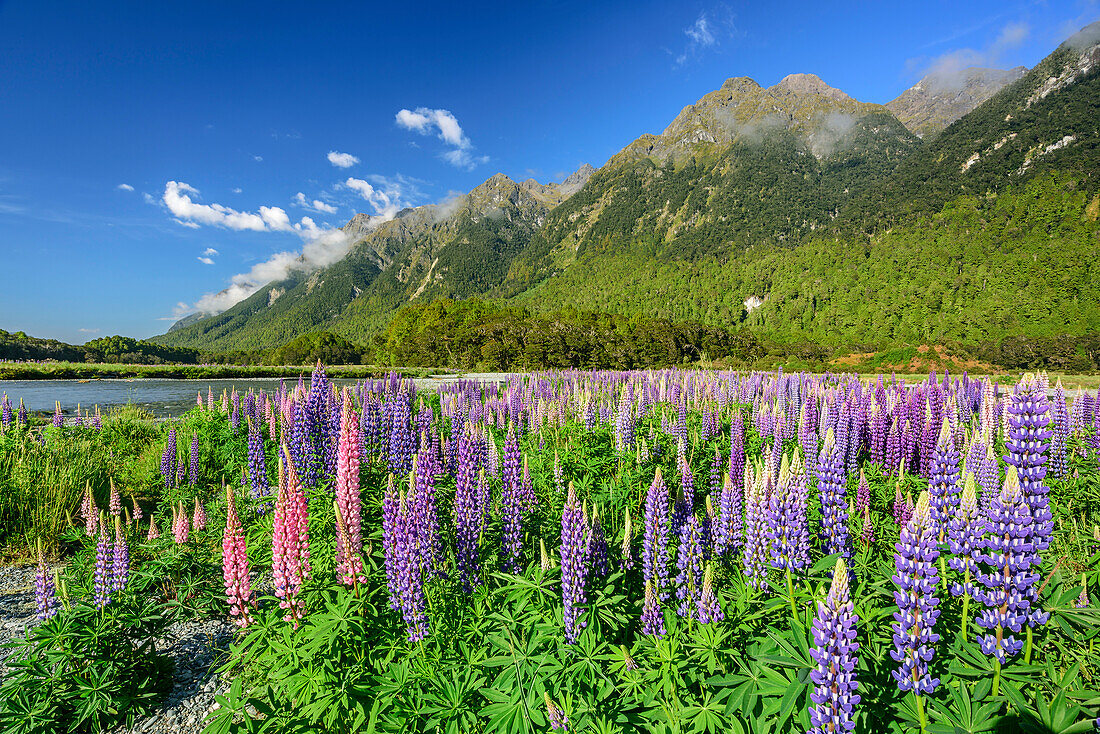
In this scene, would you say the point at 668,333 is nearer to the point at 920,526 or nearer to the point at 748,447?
the point at 748,447

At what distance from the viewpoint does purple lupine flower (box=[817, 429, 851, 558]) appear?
2.83m

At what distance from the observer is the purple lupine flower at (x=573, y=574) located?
8.57 ft

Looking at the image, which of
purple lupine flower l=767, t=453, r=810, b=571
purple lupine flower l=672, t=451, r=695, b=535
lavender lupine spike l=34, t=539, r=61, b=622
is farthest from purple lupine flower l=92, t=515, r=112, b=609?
purple lupine flower l=767, t=453, r=810, b=571

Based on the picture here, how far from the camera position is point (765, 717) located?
2.00 meters

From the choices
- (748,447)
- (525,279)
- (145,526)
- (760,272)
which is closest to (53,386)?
(145,526)

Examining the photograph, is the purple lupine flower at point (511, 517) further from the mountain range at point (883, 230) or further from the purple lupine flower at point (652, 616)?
the mountain range at point (883, 230)

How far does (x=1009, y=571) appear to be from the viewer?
201 centimetres

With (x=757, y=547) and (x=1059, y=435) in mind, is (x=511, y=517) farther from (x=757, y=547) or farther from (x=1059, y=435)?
(x=1059, y=435)

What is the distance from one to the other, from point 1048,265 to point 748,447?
61.3 meters

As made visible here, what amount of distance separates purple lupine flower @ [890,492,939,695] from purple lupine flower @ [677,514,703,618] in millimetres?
1132

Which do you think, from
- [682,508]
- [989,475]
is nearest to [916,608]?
[682,508]

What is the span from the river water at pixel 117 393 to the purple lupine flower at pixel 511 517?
11.5 metres

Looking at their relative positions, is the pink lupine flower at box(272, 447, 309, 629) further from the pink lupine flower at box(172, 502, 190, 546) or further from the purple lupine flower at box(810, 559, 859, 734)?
the purple lupine flower at box(810, 559, 859, 734)

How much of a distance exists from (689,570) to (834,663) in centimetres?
136
